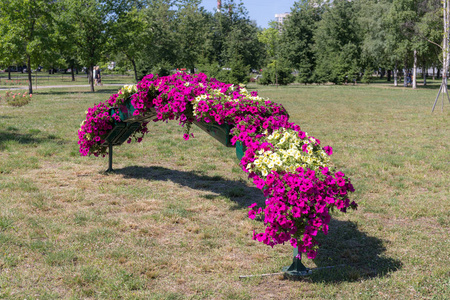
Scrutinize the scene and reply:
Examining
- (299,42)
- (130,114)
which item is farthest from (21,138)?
(299,42)

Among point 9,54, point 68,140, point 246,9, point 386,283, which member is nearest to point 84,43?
point 9,54

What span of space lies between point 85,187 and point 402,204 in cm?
463

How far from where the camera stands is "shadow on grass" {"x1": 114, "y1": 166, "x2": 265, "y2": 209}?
672cm

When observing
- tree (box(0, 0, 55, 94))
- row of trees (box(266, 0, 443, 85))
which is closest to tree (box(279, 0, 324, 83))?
row of trees (box(266, 0, 443, 85))

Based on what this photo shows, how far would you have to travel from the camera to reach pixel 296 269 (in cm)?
421

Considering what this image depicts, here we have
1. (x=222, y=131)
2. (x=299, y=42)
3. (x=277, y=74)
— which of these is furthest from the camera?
(x=299, y=42)

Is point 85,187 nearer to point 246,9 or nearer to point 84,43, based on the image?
point 84,43

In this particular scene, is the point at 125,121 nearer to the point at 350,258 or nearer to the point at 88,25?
the point at 350,258

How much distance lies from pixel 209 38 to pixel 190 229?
2137 inches

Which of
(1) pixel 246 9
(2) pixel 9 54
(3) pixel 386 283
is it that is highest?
(1) pixel 246 9

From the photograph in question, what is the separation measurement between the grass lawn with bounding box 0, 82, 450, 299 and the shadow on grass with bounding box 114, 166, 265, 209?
0.02 metres

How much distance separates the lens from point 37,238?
16.1 ft

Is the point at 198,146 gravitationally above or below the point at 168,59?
below

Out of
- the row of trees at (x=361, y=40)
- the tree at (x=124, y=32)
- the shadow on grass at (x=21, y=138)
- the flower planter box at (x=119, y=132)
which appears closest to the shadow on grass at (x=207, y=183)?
the flower planter box at (x=119, y=132)
